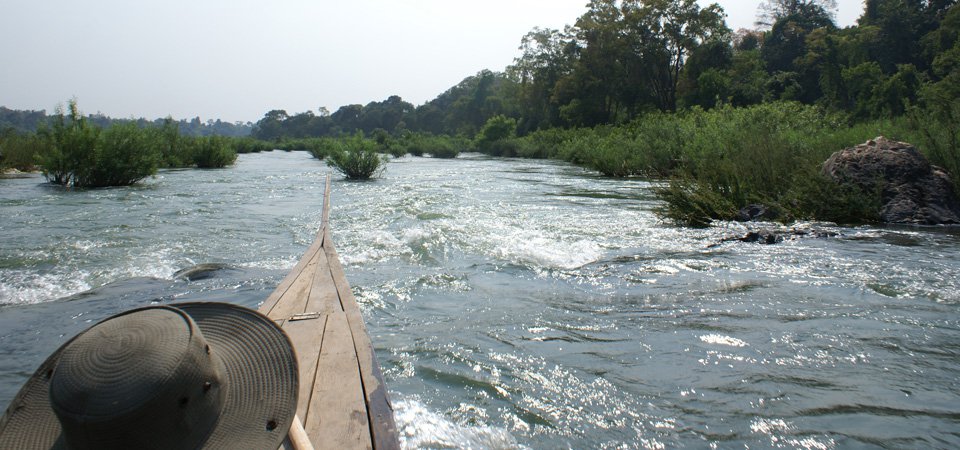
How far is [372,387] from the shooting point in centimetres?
260

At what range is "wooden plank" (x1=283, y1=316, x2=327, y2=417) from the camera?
257 cm

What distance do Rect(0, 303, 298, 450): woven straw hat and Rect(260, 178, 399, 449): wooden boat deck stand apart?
297mm

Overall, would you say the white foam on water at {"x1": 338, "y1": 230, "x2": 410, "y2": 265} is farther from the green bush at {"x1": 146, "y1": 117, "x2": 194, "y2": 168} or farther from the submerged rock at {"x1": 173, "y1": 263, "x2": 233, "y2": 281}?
the green bush at {"x1": 146, "y1": 117, "x2": 194, "y2": 168}

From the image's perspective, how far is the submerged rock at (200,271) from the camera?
6639 mm

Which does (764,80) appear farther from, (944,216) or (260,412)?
(260,412)

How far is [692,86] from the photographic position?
4606 cm

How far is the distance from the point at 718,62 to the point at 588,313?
1746 inches

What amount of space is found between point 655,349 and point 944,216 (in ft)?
25.0

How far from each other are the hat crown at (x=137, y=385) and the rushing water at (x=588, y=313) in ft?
5.01

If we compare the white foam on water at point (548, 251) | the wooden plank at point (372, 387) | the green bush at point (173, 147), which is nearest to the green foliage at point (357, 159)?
the green bush at point (173, 147)

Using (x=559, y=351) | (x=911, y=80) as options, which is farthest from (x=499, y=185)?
(x=911, y=80)

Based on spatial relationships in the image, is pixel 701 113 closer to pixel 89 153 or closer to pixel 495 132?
pixel 89 153

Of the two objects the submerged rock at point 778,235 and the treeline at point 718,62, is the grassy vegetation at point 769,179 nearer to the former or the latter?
the submerged rock at point 778,235

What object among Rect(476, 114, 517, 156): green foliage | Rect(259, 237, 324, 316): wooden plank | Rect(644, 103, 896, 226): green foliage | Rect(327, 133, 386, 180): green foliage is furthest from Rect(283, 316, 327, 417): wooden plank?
Rect(476, 114, 517, 156): green foliage
